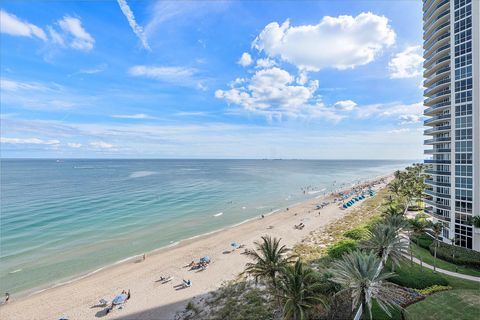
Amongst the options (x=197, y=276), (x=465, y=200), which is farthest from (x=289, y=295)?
(x=465, y=200)

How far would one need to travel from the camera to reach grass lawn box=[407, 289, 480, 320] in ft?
59.6

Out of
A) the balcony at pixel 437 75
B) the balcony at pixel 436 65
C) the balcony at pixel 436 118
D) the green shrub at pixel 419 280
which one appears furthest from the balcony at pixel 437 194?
the balcony at pixel 436 65

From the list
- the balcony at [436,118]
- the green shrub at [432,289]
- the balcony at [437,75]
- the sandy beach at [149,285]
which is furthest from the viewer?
the balcony at [436,118]

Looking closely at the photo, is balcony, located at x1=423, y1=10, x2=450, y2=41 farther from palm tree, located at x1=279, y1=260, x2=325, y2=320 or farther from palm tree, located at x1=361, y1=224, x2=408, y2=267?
palm tree, located at x1=279, y1=260, x2=325, y2=320

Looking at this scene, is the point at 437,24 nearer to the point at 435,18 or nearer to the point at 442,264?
the point at 435,18

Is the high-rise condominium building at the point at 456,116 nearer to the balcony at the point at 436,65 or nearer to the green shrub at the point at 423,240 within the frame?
the balcony at the point at 436,65

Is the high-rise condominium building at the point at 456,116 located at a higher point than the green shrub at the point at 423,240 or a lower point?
higher

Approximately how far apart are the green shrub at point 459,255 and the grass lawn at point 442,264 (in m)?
0.53

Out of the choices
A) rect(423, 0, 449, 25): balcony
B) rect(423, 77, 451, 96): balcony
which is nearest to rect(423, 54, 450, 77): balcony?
rect(423, 77, 451, 96): balcony

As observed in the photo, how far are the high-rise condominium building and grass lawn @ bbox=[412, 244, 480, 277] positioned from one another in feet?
13.5

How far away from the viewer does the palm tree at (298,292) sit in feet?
52.8

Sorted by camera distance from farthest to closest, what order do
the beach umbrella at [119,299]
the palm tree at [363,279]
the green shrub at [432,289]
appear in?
the beach umbrella at [119,299], the green shrub at [432,289], the palm tree at [363,279]

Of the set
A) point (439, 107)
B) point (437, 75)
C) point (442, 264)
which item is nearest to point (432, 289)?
point (442, 264)

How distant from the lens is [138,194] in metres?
87.4
